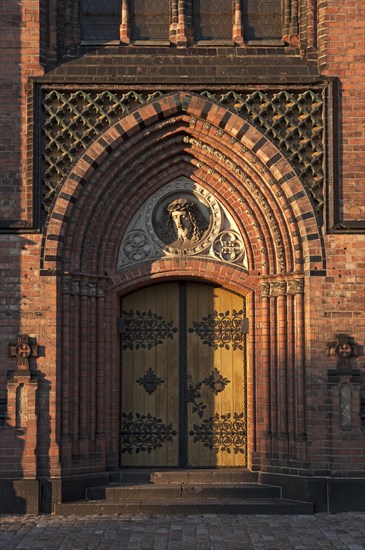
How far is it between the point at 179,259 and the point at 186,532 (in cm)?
376

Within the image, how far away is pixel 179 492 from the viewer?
1095 centimetres

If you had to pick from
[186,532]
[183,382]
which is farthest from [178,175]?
[186,532]

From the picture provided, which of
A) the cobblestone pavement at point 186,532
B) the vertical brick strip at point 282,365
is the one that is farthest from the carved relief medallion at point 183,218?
the cobblestone pavement at point 186,532

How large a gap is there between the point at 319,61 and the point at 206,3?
6.06ft

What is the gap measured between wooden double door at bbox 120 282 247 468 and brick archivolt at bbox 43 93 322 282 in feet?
3.08

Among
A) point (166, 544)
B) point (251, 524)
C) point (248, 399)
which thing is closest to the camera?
point (166, 544)

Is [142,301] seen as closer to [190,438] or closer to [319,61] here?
[190,438]

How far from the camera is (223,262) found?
38.2 ft

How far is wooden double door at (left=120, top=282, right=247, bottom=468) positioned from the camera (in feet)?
38.4

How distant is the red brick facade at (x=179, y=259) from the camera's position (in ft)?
35.4

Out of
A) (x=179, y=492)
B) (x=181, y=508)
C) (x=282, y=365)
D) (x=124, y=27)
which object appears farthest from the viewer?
(x=124, y=27)

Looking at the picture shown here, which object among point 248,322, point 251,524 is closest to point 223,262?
point 248,322

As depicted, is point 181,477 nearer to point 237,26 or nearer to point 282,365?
point 282,365

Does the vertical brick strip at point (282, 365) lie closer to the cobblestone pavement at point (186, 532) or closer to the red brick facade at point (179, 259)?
the red brick facade at point (179, 259)
